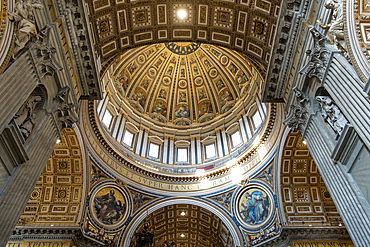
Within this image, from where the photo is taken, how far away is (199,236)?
24250 mm

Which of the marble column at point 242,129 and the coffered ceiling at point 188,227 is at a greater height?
the marble column at point 242,129

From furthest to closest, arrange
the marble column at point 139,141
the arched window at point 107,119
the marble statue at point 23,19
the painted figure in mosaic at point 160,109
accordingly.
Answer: the painted figure in mosaic at point 160,109, the marble column at point 139,141, the arched window at point 107,119, the marble statue at point 23,19

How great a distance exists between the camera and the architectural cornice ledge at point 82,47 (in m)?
10.6

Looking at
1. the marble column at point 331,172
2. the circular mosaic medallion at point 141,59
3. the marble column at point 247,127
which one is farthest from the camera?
the circular mosaic medallion at point 141,59

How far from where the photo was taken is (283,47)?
11734 mm

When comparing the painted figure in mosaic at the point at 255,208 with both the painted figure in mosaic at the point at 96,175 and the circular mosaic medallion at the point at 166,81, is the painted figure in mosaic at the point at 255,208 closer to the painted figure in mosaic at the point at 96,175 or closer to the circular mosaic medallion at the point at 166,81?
the painted figure in mosaic at the point at 96,175

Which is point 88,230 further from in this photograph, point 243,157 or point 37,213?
point 243,157

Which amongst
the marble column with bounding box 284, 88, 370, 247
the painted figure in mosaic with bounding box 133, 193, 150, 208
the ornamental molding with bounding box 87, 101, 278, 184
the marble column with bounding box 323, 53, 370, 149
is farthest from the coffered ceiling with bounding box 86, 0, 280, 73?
the painted figure in mosaic with bounding box 133, 193, 150, 208

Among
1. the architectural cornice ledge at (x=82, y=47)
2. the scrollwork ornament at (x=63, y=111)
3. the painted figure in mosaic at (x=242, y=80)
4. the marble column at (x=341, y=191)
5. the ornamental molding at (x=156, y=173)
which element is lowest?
the marble column at (x=341, y=191)

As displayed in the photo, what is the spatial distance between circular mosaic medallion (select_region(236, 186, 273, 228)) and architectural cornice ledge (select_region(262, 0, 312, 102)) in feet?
27.4

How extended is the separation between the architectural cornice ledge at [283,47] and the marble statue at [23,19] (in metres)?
8.85

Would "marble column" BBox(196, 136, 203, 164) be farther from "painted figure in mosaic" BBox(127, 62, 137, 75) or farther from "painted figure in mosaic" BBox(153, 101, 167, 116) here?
"painted figure in mosaic" BBox(127, 62, 137, 75)

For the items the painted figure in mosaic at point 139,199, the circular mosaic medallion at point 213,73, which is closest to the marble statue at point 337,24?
the painted figure in mosaic at point 139,199

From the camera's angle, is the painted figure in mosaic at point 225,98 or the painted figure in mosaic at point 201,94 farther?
the painted figure in mosaic at point 201,94
